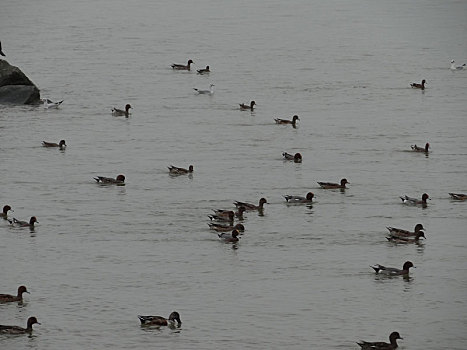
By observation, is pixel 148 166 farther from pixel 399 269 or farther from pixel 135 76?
pixel 135 76

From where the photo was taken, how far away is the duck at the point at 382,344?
70.7 feet

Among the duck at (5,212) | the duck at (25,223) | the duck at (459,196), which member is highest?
the duck at (459,196)

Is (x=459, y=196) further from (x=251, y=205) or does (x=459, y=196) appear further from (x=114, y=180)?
(x=114, y=180)

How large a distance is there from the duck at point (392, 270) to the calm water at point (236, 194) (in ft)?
1.08

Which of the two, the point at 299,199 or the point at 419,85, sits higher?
the point at 419,85

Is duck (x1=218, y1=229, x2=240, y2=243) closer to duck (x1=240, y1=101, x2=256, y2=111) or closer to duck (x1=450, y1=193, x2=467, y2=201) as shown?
duck (x1=450, y1=193, x2=467, y2=201)

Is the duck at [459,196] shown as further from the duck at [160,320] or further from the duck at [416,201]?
the duck at [160,320]

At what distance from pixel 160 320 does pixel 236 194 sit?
10425 mm

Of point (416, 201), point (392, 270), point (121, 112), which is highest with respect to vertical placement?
point (121, 112)

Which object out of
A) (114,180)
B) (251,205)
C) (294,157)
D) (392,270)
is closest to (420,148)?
(294,157)

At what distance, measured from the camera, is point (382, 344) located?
21609 mm

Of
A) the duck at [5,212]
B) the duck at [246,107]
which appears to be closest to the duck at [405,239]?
the duck at [5,212]

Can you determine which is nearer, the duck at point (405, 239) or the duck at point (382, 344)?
the duck at point (382, 344)

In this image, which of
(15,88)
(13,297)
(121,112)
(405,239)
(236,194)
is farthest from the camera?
(15,88)
